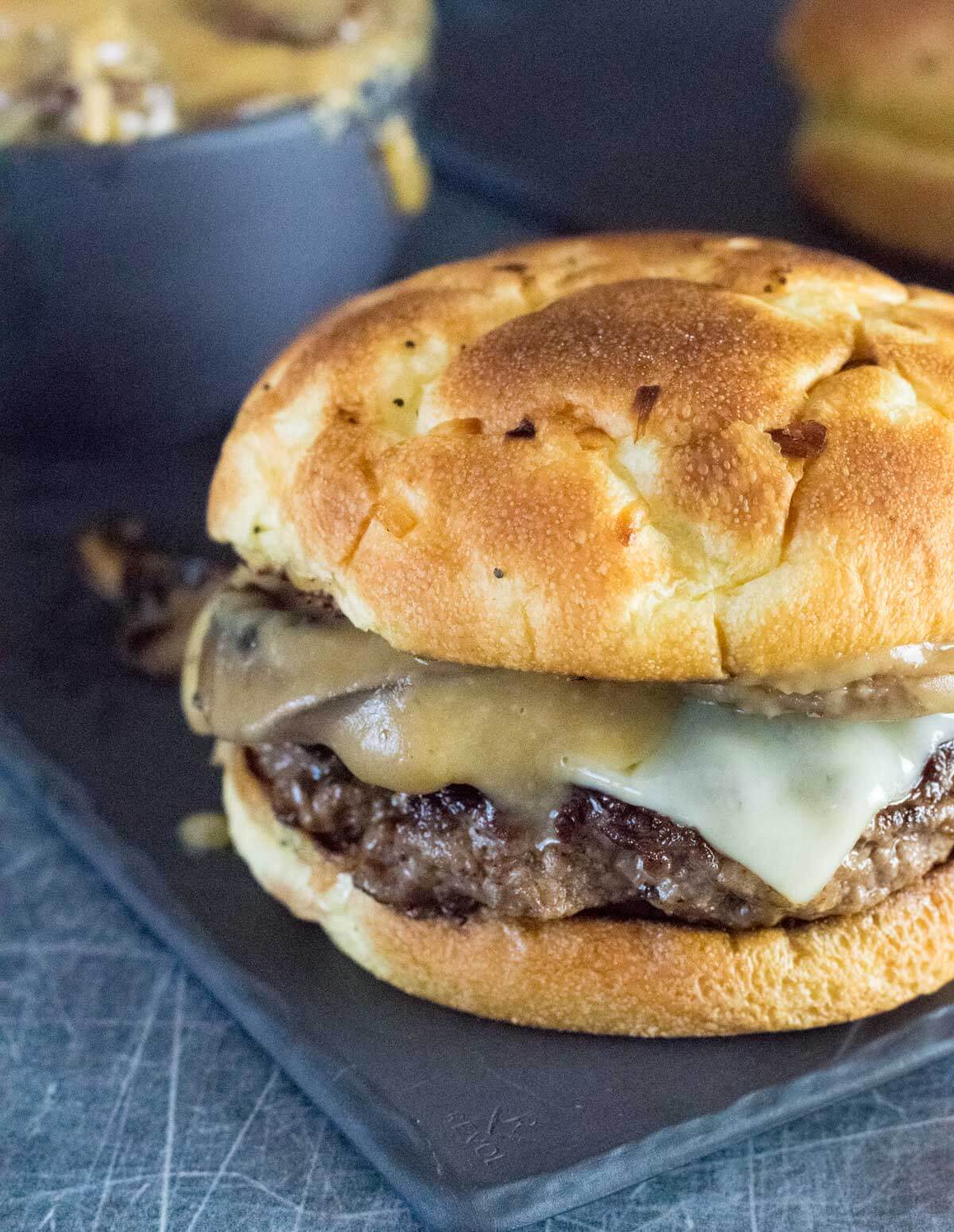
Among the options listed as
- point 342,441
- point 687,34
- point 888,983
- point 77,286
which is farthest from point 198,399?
point 687,34

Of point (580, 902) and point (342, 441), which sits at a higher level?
point (342, 441)

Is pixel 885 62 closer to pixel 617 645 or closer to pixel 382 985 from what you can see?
pixel 617 645

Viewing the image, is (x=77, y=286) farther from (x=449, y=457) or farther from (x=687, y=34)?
(x=687, y=34)

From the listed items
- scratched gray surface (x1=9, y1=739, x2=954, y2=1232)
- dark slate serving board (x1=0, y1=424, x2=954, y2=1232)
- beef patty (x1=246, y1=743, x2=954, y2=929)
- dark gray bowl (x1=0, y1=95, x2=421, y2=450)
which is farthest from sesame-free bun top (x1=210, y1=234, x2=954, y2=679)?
dark gray bowl (x1=0, y1=95, x2=421, y2=450)

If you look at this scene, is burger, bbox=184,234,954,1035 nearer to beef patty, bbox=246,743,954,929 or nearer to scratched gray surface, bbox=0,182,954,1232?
beef patty, bbox=246,743,954,929

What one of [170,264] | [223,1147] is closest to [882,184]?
[170,264]

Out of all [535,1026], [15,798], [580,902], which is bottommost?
[15,798]

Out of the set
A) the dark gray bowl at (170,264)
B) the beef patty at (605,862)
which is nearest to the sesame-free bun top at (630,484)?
the beef patty at (605,862)
